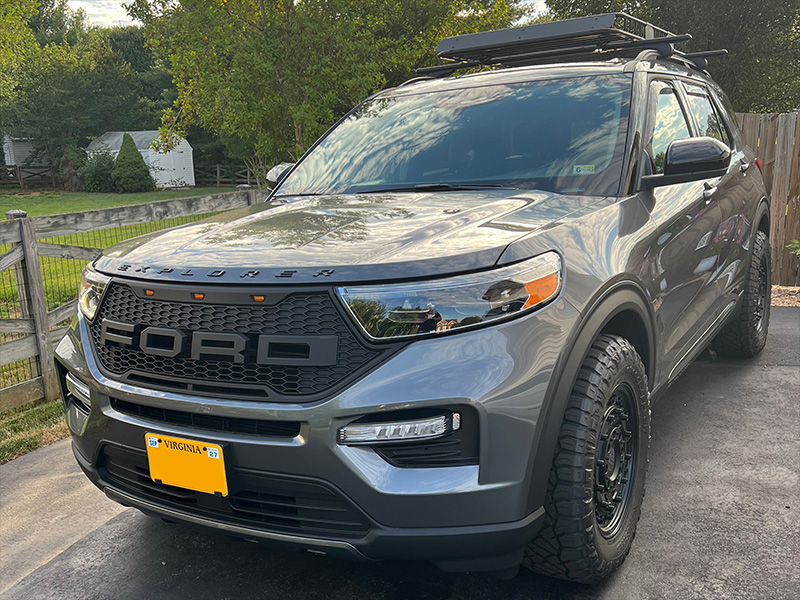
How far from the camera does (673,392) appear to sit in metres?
4.68

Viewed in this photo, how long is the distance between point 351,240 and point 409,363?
0.53 metres

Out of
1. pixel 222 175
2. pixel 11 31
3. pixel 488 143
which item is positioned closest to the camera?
pixel 488 143

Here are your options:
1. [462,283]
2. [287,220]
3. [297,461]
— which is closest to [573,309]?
[462,283]

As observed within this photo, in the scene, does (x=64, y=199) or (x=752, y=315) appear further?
(x=64, y=199)

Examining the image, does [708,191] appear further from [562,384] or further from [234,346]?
[234,346]

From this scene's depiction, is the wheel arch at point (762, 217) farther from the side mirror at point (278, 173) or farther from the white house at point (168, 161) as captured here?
the white house at point (168, 161)

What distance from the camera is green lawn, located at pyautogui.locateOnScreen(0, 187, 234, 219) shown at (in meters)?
32.4

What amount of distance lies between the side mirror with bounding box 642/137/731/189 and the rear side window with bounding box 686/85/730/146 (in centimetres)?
111

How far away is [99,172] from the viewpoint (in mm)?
43906

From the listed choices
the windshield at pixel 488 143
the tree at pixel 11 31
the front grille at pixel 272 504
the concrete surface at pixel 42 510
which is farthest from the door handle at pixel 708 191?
the tree at pixel 11 31

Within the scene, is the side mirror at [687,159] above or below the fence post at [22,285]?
above

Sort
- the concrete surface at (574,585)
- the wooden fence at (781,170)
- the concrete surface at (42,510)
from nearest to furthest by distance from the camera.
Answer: the concrete surface at (574,585) → the concrete surface at (42,510) → the wooden fence at (781,170)

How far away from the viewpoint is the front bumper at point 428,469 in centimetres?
197

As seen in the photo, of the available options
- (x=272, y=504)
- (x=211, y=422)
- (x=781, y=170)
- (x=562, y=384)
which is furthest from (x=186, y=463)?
(x=781, y=170)
